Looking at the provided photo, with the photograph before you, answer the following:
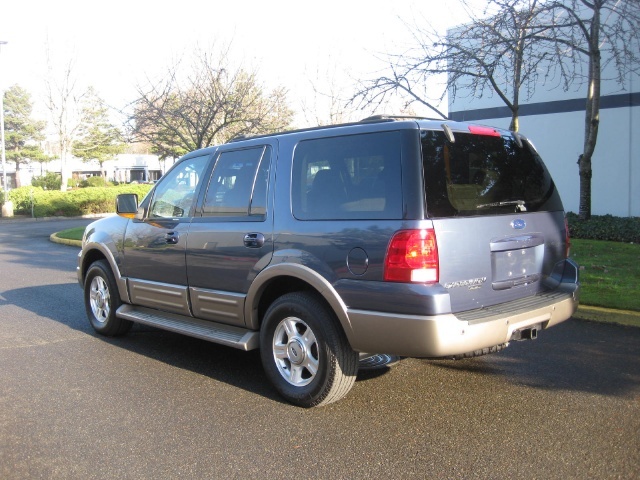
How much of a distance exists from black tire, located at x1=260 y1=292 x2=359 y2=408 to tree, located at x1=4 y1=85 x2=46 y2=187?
6540 centimetres

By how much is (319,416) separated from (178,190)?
2.67 metres

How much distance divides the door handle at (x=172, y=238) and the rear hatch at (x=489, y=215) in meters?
2.53

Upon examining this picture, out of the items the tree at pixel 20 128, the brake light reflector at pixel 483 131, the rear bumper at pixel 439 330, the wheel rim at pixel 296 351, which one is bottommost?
the wheel rim at pixel 296 351

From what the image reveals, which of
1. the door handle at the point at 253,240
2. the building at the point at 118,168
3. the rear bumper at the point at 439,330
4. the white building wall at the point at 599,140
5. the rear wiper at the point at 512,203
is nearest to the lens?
the rear bumper at the point at 439,330

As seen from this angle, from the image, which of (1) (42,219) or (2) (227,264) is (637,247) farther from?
(1) (42,219)

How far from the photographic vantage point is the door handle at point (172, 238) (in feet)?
18.0

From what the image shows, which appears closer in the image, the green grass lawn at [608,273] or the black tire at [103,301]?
the black tire at [103,301]

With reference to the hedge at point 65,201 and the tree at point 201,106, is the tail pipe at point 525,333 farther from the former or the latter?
the hedge at point 65,201

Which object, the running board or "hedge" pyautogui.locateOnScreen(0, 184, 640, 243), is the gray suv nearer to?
the running board

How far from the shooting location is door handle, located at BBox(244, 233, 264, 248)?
4691 mm

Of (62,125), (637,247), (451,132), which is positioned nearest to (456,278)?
(451,132)

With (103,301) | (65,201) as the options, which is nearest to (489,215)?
(103,301)

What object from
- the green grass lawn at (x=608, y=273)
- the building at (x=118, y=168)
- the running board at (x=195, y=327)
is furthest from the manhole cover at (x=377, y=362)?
the building at (x=118, y=168)

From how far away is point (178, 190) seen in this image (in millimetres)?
5809
